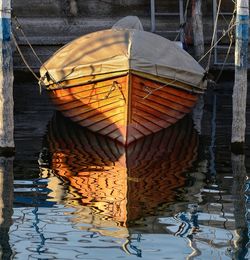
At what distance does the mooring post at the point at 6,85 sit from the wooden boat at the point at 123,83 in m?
2.20

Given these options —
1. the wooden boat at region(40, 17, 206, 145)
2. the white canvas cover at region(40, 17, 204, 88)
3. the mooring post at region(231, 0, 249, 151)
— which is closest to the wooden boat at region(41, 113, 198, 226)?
the wooden boat at region(40, 17, 206, 145)

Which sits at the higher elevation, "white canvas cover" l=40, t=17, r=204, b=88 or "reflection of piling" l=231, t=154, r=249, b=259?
"white canvas cover" l=40, t=17, r=204, b=88

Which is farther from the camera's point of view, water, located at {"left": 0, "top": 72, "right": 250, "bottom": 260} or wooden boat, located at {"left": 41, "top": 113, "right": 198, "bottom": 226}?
wooden boat, located at {"left": 41, "top": 113, "right": 198, "bottom": 226}

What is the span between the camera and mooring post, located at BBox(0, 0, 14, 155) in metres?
14.8

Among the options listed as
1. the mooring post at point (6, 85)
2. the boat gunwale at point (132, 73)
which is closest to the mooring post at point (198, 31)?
the boat gunwale at point (132, 73)

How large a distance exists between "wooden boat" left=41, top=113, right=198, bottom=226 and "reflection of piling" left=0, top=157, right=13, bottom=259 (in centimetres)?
71

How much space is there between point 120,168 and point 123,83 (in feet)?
7.38

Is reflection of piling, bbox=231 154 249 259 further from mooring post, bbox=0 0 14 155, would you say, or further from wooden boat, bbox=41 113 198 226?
mooring post, bbox=0 0 14 155

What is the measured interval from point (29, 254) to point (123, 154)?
551 centimetres

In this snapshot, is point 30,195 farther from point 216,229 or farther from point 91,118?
point 91,118

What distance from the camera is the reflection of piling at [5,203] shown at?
1049 cm

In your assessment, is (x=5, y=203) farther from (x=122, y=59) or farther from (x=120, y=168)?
(x=122, y=59)

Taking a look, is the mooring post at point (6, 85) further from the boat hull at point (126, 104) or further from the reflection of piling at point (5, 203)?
the boat hull at point (126, 104)

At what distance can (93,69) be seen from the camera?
54.8 ft
